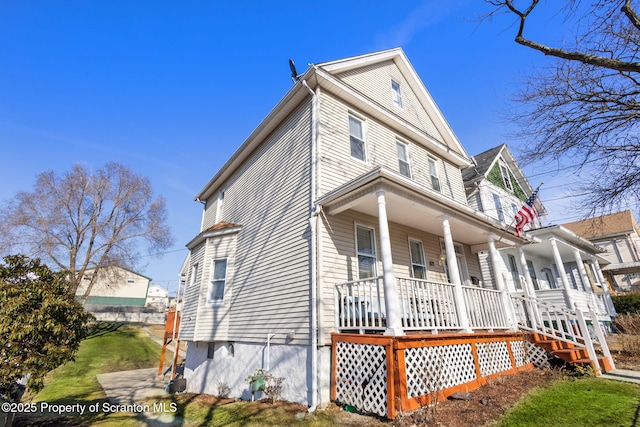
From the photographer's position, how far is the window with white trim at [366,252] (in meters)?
7.75

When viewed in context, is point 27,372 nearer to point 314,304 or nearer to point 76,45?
point 314,304

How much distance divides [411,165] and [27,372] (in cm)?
1131

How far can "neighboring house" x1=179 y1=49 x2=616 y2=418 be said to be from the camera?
577 centimetres

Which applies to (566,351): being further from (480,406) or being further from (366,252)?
(366,252)

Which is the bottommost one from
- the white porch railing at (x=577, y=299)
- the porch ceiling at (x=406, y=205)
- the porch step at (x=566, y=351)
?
the porch step at (x=566, y=351)

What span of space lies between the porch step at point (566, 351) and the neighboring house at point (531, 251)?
8.27ft

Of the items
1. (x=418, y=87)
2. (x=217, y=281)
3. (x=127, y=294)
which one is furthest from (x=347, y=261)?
(x=127, y=294)

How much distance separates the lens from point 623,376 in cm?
675


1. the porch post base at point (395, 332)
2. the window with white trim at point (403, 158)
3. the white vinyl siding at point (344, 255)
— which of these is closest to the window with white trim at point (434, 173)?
the window with white trim at point (403, 158)

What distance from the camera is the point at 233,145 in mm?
12203

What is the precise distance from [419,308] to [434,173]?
7370 millimetres

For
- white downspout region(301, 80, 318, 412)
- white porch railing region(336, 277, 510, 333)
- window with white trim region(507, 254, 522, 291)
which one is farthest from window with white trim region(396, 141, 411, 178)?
window with white trim region(507, 254, 522, 291)

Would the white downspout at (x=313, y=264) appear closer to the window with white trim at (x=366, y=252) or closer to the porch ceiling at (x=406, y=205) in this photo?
the porch ceiling at (x=406, y=205)

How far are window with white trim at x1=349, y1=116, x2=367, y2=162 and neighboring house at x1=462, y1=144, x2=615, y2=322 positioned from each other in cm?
685
